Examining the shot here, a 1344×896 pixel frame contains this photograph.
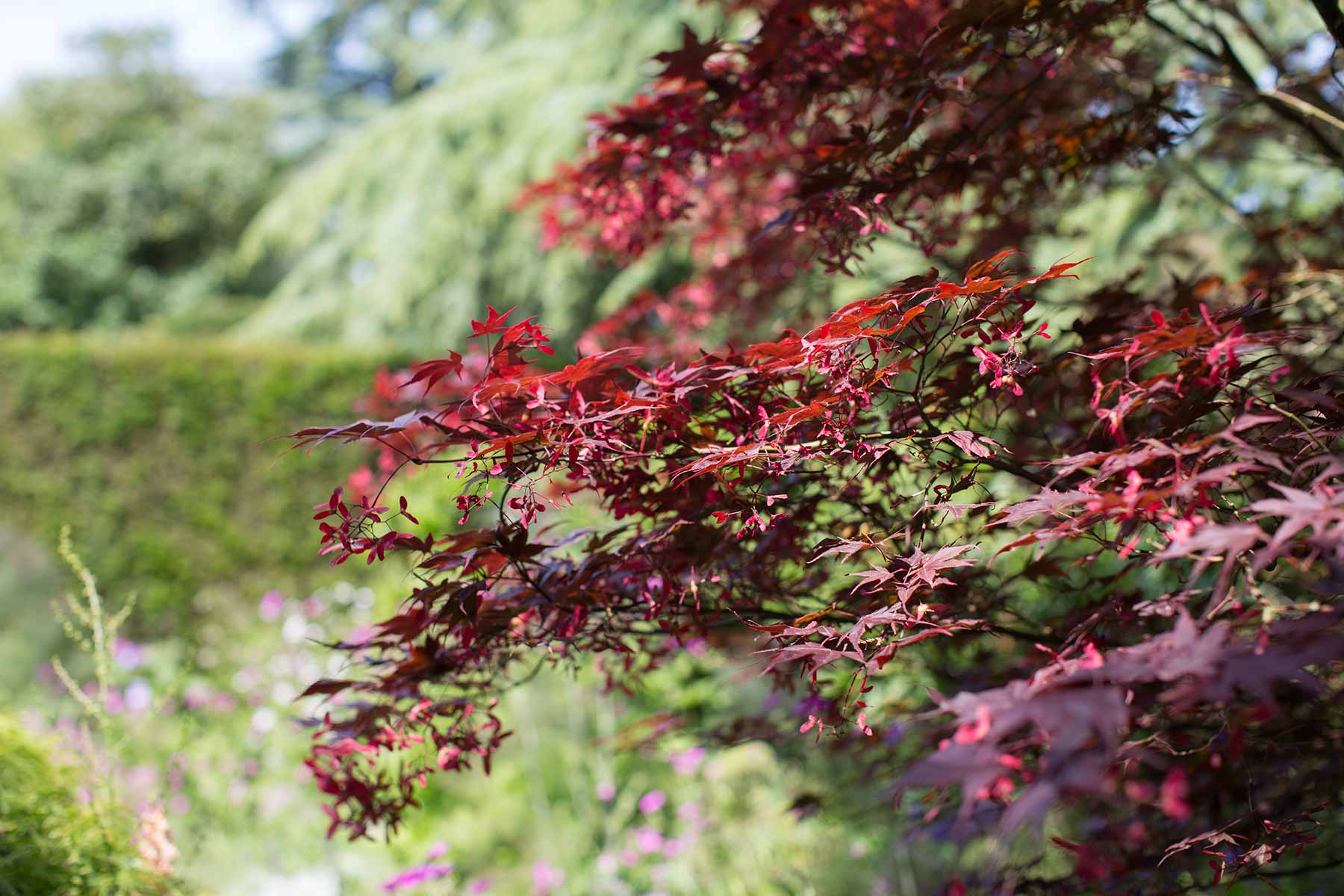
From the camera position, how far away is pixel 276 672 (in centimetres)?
365

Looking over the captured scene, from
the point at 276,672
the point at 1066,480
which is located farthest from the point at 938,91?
the point at 276,672

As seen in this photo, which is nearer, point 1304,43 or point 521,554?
point 521,554

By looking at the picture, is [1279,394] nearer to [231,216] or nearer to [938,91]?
[938,91]

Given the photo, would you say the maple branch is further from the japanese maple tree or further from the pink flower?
the pink flower

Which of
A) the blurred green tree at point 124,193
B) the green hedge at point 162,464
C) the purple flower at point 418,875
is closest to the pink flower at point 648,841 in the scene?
the purple flower at point 418,875

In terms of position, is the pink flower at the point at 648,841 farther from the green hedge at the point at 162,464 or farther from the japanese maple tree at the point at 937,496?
the green hedge at the point at 162,464

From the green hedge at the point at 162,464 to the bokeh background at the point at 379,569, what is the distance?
1cm

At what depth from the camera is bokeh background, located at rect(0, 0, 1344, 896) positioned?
2.63m

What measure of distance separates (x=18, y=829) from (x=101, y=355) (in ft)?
15.8

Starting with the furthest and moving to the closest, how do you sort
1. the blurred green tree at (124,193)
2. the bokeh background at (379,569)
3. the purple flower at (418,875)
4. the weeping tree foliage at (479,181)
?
1. the blurred green tree at (124,193)
2. the weeping tree foliage at (479,181)
3. the bokeh background at (379,569)
4. the purple flower at (418,875)

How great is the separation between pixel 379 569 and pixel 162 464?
1.90 meters

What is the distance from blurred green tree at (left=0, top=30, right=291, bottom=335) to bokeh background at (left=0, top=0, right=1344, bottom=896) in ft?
15.8

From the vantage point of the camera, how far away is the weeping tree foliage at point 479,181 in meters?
6.88

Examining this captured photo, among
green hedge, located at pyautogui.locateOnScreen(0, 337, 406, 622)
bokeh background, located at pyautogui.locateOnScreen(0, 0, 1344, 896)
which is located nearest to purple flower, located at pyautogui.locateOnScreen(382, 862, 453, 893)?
bokeh background, located at pyautogui.locateOnScreen(0, 0, 1344, 896)
